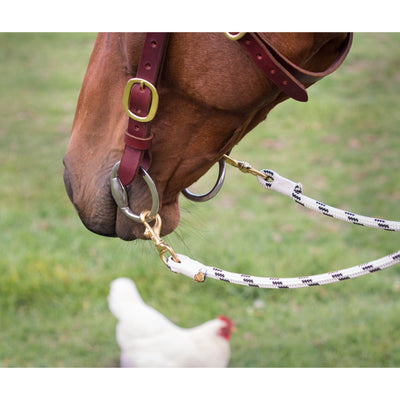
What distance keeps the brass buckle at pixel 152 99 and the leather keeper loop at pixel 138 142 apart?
0.06 meters

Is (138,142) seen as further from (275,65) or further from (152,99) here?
(275,65)

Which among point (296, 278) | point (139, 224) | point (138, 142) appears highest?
point (138, 142)

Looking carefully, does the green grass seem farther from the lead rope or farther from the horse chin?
the lead rope

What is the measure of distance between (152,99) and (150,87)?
4 cm

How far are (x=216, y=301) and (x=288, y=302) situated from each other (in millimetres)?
526

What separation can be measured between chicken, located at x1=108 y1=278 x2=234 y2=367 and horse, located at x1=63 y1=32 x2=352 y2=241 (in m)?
1.39

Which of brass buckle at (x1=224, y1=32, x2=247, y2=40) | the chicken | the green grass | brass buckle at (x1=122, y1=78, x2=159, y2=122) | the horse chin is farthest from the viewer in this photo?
the green grass

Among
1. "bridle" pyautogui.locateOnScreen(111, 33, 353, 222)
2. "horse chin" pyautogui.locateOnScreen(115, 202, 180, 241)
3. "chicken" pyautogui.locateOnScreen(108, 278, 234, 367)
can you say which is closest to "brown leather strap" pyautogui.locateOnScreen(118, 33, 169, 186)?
"bridle" pyautogui.locateOnScreen(111, 33, 353, 222)

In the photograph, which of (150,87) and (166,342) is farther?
(166,342)

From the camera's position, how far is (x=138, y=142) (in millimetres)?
1510

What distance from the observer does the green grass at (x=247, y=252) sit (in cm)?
338

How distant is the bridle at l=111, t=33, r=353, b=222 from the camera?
133 cm

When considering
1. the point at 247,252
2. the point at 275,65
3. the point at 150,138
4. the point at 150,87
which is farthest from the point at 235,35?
the point at 247,252

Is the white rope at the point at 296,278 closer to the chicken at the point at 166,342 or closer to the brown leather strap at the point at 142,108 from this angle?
the brown leather strap at the point at 142,108
